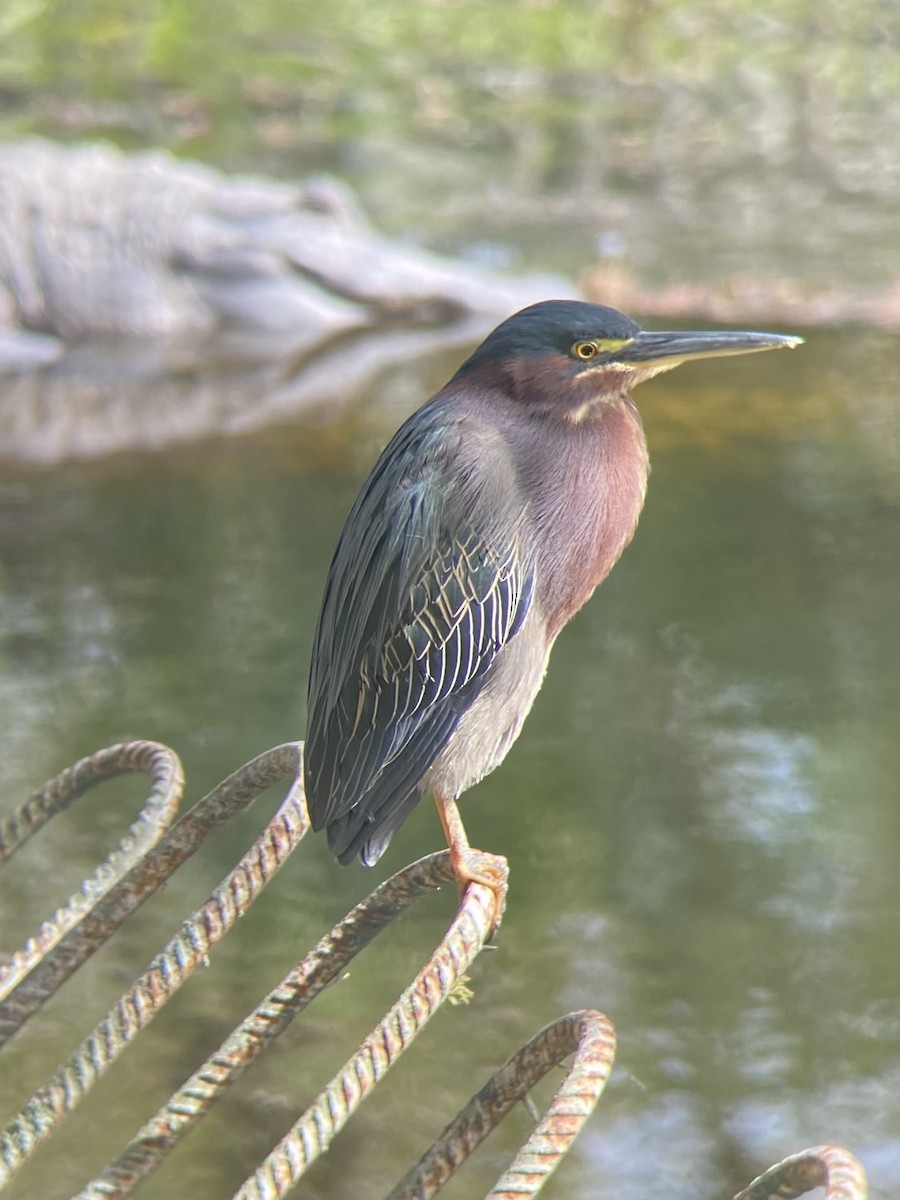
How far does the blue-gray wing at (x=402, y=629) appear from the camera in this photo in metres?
1.61

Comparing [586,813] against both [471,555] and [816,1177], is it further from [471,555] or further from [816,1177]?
[816,1177]

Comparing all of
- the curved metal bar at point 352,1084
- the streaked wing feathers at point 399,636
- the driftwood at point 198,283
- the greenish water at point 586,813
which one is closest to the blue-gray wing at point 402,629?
the streaked wing feathers at point 399,636

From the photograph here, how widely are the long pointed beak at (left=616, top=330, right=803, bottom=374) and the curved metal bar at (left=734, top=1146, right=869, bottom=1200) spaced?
2.18 ft

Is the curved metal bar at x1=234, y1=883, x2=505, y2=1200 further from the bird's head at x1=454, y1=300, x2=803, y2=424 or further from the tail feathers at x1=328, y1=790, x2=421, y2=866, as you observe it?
the bird's head at x1=454, y1=300, x2=803, y2=424

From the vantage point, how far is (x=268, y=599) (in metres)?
4.75

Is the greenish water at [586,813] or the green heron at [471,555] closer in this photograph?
the green heron at [471,555]

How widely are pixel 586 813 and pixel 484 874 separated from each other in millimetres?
1991

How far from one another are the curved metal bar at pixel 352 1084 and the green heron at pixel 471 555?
261mm

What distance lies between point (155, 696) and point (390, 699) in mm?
2580

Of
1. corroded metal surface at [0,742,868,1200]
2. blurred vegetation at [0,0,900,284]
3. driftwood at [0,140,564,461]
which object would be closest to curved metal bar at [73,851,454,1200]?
corroded metal surface at [0,742,868,1200]

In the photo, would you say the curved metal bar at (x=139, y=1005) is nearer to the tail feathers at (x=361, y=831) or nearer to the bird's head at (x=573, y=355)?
the tail feathers at (x=361, y=831)

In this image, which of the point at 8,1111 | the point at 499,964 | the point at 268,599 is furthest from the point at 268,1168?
the point at 268,599

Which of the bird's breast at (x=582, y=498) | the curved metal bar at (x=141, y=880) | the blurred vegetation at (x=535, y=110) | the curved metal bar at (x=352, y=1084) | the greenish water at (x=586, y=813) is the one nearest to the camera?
the curved metal bar at (x=352, y=1084)

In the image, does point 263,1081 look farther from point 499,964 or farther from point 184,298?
point 184,298
